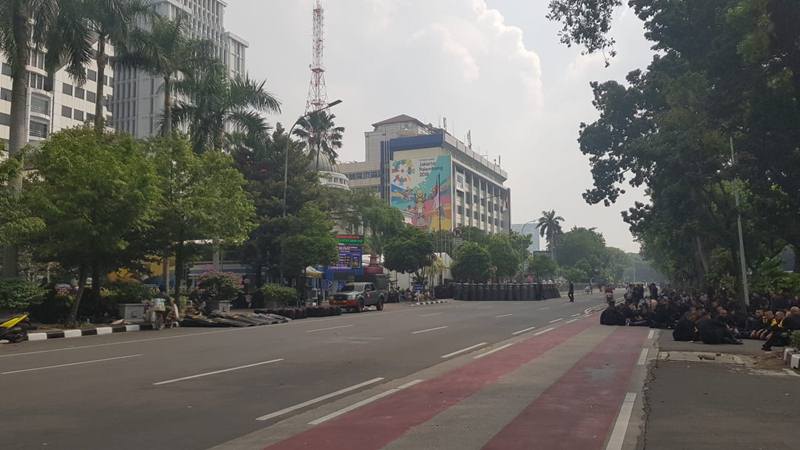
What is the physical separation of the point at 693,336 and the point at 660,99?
17611 millimetres

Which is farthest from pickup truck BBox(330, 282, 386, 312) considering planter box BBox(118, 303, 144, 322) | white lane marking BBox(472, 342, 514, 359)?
white lane marking BBox(472, 342, 514, 359)

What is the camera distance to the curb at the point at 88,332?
65.0ft

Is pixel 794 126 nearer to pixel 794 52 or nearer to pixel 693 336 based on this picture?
pixel 794 52

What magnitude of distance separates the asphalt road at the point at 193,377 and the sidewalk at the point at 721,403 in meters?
2.13

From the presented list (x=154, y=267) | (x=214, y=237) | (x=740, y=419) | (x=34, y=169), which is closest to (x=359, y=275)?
(x=154, y=267)

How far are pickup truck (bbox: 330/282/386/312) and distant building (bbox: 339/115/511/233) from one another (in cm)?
5654

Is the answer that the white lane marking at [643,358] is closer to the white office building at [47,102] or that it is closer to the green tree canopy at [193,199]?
the green tree canopy at [193,199]

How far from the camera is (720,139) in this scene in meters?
24.9

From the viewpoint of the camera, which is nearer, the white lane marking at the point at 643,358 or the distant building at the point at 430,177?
the white lane marking at the point at 643,358

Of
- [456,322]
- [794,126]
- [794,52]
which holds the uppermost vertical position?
[794,52]

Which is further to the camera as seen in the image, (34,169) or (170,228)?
(170,228)

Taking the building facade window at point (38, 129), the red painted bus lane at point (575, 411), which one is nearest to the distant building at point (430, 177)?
the building facade window at point (38, 129)

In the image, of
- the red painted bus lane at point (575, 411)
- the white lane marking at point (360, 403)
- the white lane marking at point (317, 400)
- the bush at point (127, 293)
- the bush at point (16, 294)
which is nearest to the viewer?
the red painted bus lane at point (575, 411)

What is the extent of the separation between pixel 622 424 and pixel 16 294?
20.1 m
